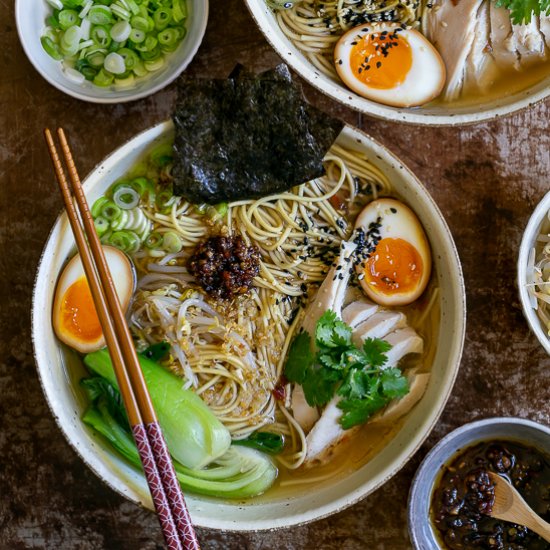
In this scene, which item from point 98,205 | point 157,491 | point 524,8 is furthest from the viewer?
point 98,205

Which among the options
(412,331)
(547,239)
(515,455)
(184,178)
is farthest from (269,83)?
(515,455)

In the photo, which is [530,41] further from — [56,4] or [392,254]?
[56,4]

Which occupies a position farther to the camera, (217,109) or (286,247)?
(286,247)

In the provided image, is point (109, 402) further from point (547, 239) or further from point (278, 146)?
point (547, 239)

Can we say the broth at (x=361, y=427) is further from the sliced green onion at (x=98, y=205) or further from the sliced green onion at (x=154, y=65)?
the sliced green onion at (x=154, y=65)

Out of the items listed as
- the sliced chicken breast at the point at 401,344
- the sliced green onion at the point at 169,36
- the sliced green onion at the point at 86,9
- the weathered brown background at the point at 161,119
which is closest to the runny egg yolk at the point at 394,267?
the sliced chicken breast at the point at 401,344

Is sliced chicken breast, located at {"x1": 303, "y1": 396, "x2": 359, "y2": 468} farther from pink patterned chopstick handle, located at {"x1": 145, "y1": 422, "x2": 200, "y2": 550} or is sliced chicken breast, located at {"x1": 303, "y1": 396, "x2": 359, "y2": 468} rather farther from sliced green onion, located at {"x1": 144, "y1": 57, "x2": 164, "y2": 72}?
sliced green onion, located at {"x1": 144, "y1": 57, "x2": 164, "y2": 72}

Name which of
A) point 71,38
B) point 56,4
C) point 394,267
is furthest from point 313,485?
point 56,4

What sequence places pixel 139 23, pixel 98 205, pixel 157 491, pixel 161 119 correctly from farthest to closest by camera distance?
1. pixel 161 119
2. pixel 139 23
3. pixel 98 205
4. pixel 157 491
